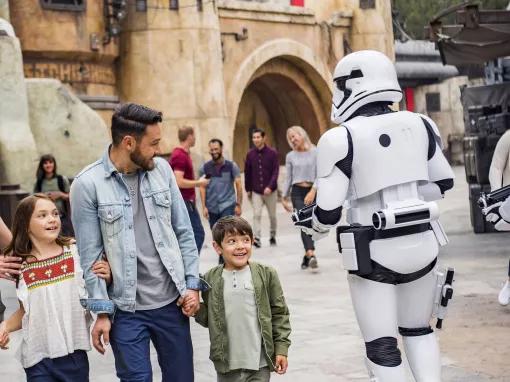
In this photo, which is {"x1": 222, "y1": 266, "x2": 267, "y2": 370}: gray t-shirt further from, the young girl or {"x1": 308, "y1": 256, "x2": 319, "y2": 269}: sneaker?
{"x1": 308, "y1": 256, "x2": 319, "y2": 269}: sneaker

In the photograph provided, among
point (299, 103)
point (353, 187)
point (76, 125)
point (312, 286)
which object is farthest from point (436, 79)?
point (353, 187)

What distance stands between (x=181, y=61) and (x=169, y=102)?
962 mm

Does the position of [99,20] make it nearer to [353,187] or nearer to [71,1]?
[71,1]

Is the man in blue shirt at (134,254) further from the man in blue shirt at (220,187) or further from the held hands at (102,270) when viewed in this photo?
the man in blue shirt at (220,187)

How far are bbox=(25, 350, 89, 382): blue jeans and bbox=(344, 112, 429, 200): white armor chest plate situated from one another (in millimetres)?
1624

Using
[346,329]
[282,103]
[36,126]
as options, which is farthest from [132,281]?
[282,103]

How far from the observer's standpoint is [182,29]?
2433 centimetres

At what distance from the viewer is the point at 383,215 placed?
5324 millimetres

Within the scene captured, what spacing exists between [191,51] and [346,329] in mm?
16551

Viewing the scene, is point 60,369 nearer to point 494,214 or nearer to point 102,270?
point 102,270

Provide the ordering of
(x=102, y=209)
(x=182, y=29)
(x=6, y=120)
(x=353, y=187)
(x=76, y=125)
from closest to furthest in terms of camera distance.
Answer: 1. (x=102, y=209)
2. (x=353, y=187)
3. (x=6, y=120)
4. (x=76, y=125)
5. (x=182, y=29)

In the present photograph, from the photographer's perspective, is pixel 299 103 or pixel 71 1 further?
pixel 299 103

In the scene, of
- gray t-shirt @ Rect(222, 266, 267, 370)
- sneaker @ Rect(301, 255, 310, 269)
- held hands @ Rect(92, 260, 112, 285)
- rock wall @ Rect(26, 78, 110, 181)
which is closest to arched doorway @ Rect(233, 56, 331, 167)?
rock wall @ Rect(26, 78, 110, 181)

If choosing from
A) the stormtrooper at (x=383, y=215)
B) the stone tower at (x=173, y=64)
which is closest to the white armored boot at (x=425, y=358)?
the stormtrooper at (x=383, y=215)
